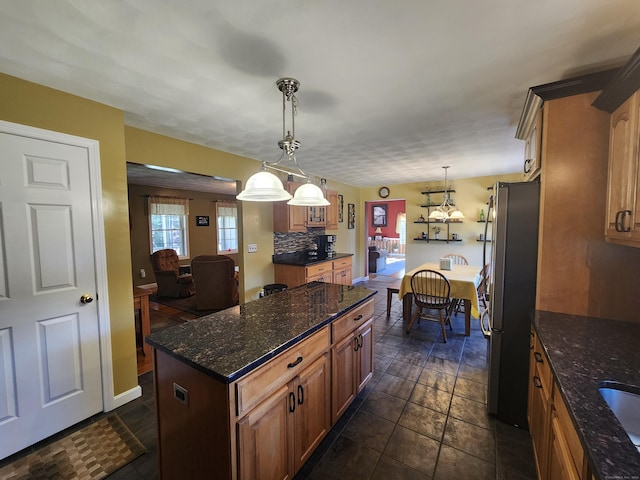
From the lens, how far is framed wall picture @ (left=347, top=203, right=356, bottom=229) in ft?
20.8

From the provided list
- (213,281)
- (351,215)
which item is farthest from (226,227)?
(351,215)

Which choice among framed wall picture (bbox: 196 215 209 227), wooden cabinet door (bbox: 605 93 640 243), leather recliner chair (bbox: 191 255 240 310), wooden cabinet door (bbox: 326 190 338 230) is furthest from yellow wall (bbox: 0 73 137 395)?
framed wall picture (bbox: 196 215 209 227)

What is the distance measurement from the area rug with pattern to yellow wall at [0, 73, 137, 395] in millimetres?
363

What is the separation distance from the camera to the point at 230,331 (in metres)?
1.49

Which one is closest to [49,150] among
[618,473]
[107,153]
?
[107,153]

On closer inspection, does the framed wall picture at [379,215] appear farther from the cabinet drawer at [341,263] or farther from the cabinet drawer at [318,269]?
the cabinet drawer at [318,269]

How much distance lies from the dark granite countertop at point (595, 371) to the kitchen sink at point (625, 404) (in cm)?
3

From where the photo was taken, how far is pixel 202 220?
7.03 metres

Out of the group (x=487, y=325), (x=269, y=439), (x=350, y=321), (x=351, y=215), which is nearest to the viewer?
(x=269, y=439)

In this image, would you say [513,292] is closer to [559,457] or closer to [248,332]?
[559,457]

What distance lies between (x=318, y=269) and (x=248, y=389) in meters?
3.21

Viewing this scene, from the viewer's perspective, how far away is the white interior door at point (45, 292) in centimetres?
170

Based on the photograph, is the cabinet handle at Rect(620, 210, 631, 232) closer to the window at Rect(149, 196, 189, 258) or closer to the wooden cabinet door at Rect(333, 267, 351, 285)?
the wooden cabinet door at Rect(333, 267, 351, 285)

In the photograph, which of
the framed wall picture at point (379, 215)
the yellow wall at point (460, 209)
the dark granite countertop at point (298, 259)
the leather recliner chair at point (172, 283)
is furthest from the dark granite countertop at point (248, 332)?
the framed wall picture at point (379, 215)
